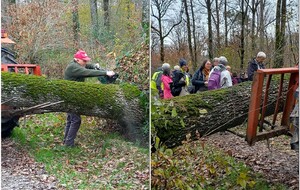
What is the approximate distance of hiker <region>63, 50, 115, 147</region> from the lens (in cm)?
247

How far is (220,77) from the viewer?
2.51 meters

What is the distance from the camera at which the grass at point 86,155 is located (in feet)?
8.16

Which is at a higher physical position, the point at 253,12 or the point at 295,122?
the point at 253,12

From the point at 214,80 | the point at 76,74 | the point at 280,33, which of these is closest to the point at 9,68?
the point at 76,74

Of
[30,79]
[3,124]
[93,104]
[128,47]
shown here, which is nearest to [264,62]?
[128,47]

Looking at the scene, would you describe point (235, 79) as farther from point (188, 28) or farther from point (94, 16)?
point (94, 16)

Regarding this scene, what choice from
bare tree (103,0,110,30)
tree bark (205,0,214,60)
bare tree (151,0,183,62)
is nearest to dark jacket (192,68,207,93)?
tree bark (205,0,214,60)

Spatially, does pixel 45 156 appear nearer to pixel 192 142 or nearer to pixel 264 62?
pixel 192 142

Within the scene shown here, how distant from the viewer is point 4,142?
2453 millimetres

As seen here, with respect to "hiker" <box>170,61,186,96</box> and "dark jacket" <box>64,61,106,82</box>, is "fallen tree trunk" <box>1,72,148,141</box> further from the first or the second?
"hiker" <box>170,61,186,96</box>

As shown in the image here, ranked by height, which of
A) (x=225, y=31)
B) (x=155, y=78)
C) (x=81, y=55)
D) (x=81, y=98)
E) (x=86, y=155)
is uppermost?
(x=225, y=31)

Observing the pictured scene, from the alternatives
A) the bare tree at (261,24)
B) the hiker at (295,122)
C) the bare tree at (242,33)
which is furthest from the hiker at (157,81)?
the hiker at (295,122)

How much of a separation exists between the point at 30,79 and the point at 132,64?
0.58m

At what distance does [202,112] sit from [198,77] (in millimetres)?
209
